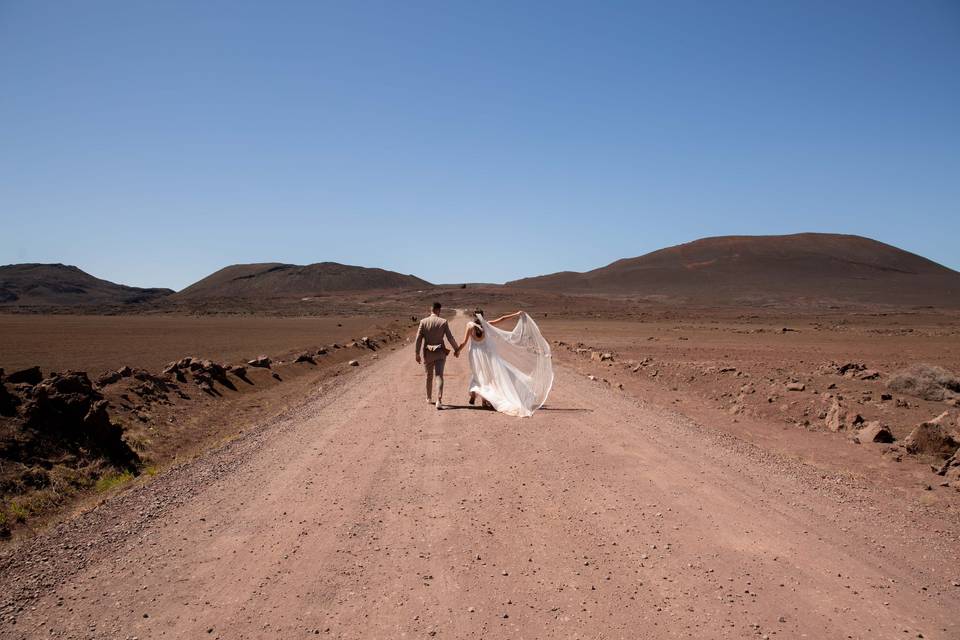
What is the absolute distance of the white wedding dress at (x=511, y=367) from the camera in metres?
13.0

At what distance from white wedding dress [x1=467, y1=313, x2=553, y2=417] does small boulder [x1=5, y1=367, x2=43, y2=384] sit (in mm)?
8115

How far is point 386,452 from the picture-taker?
902 centimetres

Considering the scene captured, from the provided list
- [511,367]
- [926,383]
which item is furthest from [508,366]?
[926,383]

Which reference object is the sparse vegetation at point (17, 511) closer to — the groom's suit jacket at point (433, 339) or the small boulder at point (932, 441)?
the groom's suit jacket at point (433, 339)

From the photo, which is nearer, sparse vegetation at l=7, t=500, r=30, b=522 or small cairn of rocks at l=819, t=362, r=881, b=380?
sparse vegetation at l=7, t=500, r=30, b=522

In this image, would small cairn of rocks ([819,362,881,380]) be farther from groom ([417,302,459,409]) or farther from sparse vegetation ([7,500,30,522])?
sparse vegetation ([7,500,30,522])

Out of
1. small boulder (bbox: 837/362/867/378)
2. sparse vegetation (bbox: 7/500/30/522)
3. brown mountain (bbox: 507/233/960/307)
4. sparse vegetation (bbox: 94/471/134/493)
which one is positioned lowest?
sparse vegetation (bbox: 94/471/134/493)

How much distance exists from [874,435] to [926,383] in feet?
18.3

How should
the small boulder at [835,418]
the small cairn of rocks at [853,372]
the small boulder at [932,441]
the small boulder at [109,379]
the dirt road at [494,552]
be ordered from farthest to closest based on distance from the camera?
the small cairn of rocks at [853,372], the small boulder at [109,379], the small boulder at [835,418], the small boulder at [932,441], the dirt road at [494,552]

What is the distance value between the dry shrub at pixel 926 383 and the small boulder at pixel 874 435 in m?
4.60

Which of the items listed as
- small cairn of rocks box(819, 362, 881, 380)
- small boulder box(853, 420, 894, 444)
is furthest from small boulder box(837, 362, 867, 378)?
small boulder box(853, 420, 894, 444)

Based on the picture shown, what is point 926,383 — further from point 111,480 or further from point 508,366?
point 111,480

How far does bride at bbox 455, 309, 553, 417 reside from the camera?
13.1 m

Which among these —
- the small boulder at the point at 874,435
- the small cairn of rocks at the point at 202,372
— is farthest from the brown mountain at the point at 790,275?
the small boulder at the point at 874,435
